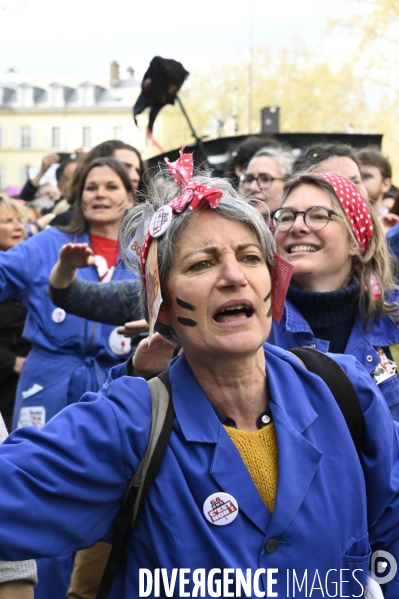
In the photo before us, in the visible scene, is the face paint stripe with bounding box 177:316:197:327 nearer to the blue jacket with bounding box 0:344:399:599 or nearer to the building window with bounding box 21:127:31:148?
the blue jacket with bounding box 0:344:399:599

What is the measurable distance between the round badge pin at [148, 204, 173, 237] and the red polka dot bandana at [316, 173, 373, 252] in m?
1.28

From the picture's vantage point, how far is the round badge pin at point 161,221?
94.3 inches

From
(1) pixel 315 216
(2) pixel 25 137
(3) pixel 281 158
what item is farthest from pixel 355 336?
(2) pixel 25 137

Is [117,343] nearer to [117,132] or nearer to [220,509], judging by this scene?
[220,509]

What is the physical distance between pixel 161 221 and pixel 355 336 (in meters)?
1.23

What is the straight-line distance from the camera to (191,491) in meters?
2.17

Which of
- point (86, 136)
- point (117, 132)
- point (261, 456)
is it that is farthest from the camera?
point (86, 136)

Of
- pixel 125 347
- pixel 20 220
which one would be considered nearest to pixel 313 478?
pixel 125 347

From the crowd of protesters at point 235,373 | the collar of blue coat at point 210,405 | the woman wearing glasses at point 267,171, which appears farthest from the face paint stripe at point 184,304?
the woman wearing glasses at point 267,171

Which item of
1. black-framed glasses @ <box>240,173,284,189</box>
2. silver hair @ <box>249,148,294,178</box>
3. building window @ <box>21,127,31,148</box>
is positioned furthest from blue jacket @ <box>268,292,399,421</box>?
building window @ <box>21,127,31,148</box>

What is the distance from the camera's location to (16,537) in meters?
2.00

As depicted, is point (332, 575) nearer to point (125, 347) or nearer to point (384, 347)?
point (384, 347)

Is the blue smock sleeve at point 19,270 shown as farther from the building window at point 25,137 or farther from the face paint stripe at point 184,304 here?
the building window at point 25,137

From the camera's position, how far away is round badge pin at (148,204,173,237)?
2395 mm
